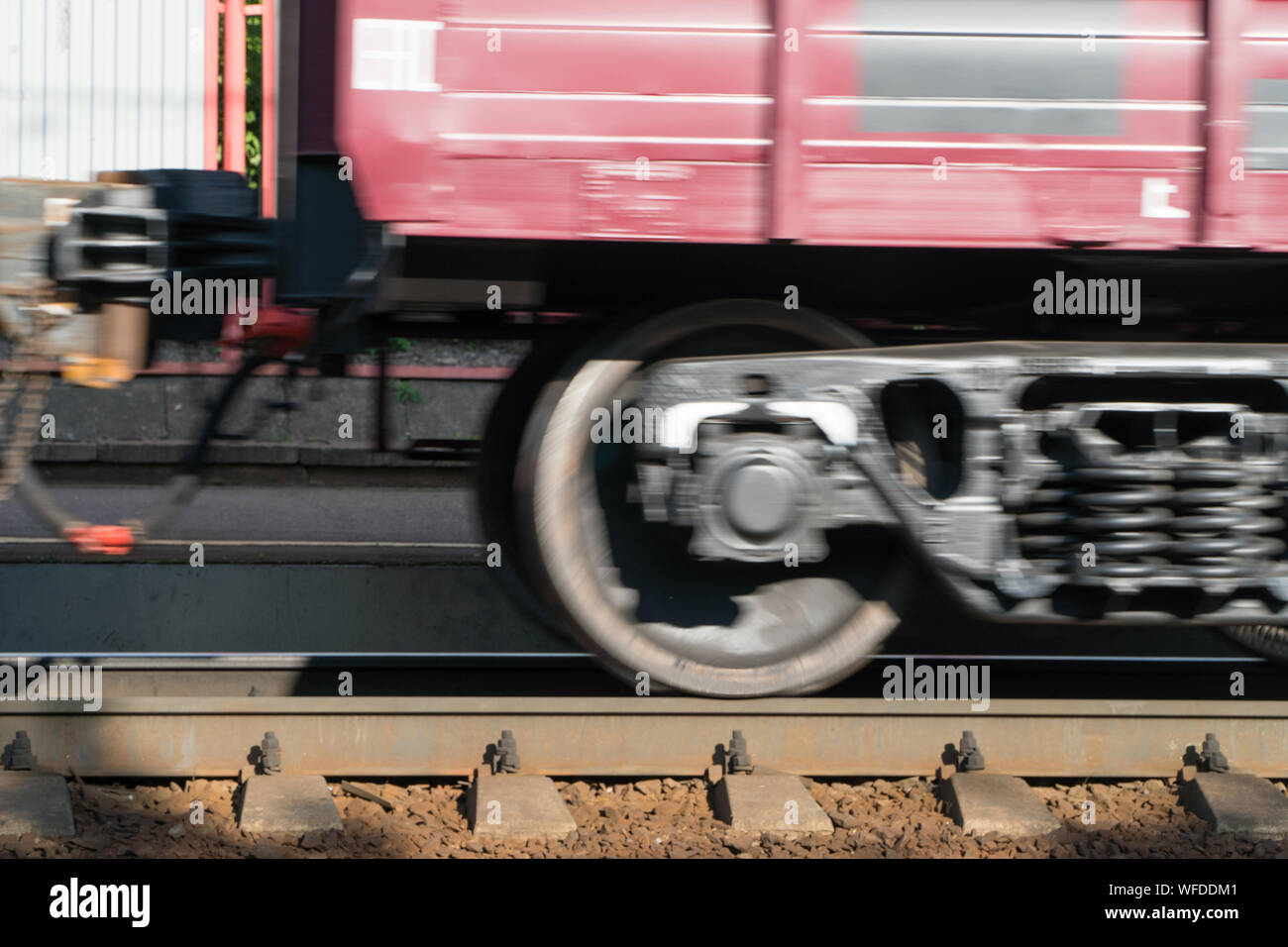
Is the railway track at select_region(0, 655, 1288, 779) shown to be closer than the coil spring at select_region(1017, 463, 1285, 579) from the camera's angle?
No

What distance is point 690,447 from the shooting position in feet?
11.0

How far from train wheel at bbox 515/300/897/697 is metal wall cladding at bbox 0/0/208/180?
5.45 meters

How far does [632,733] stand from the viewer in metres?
3.50

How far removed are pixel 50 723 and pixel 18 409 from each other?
931mm

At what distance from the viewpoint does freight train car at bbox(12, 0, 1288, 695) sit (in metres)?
3.09

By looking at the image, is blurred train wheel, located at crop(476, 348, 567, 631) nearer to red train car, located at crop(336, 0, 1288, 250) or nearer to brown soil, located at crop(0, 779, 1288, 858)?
brown soil, located at crop(0, 779, 1288, 858)

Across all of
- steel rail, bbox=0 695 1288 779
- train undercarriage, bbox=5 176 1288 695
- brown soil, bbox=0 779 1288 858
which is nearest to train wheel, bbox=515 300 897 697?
train undercarriage, bbox=5 176 1288 695

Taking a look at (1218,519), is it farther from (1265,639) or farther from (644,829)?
(644,829)

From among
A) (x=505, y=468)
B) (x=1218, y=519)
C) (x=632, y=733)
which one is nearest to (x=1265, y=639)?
(x=1218, y=519)
